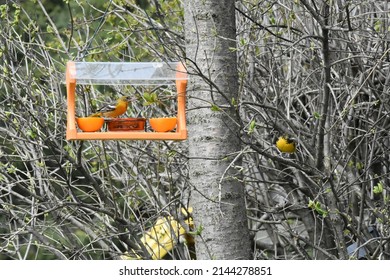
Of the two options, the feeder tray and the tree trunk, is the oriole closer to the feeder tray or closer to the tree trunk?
the feeder tray

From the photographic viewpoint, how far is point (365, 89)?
6.52m

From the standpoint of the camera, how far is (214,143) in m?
5.18

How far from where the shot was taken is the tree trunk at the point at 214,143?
5191mm

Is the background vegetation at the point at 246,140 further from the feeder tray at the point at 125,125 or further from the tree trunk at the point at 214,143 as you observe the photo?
the feeder tray at the point at 125,125

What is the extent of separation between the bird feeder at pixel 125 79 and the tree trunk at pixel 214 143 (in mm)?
161

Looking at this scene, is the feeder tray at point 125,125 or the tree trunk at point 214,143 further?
the tree trunk at point 214,143

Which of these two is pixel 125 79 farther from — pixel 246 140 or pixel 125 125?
pixel 246 140

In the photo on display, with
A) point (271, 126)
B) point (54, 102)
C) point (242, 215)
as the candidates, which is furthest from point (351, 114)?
point (54, 102)

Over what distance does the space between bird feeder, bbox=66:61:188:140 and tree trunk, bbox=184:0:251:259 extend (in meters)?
0.16

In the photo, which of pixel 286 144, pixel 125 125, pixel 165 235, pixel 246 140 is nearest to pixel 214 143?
pixel 246 140

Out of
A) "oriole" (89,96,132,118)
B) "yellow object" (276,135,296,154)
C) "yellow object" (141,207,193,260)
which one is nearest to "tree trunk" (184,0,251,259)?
"oriole" (89,96,132,118)

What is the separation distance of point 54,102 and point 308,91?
1787 millimetres

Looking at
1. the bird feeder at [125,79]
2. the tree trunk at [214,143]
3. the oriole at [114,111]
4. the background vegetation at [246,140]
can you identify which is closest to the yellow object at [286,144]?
the background vegetation at [246,140]
